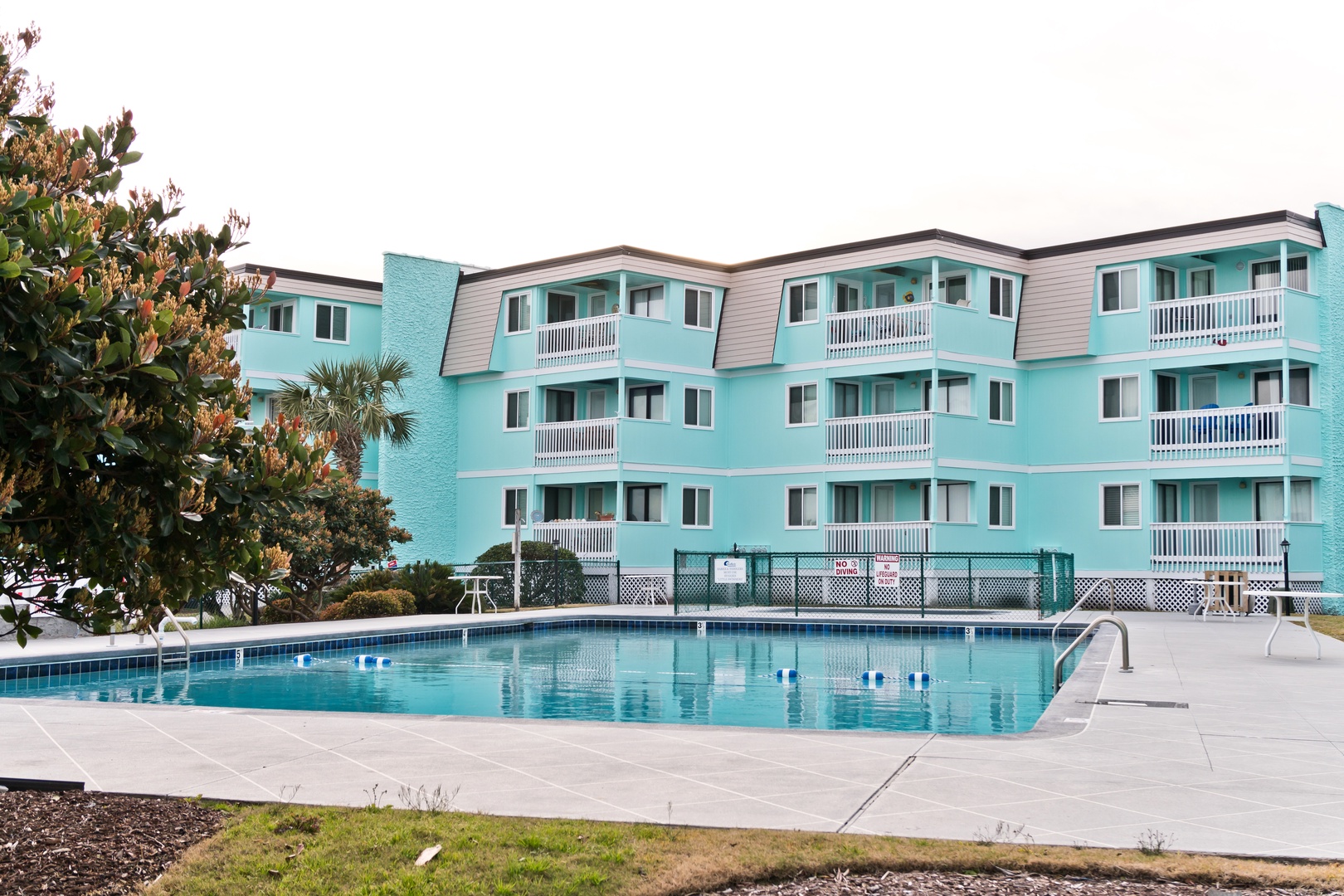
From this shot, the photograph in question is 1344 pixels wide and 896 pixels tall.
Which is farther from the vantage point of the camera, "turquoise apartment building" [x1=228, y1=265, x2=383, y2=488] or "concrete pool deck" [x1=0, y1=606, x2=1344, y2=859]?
"turquoise apartment building" [x1=228, y1=265, x2=383, y2=488]

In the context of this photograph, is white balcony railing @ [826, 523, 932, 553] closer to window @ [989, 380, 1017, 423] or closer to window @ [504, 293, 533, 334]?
window @ [989, 380, 1017, 423]

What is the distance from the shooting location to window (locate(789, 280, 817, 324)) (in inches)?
1452

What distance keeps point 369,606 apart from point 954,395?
1696 cm

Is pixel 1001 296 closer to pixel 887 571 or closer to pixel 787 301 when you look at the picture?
pixel 787 301

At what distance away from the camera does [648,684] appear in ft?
57.9

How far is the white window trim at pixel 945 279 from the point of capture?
34.4 meters

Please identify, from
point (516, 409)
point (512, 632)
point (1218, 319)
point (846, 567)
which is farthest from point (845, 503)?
point (512, 632)

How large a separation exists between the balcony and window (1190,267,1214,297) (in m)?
16.4

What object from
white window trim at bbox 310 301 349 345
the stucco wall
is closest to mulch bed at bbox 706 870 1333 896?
the stucco wall

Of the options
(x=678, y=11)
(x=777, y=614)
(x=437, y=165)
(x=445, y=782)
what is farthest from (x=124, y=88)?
(x=777, y=614)

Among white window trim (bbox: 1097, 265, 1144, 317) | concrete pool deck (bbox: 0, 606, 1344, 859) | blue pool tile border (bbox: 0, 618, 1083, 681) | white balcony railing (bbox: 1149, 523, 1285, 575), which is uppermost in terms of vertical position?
white window trim (bbox: 1097, 265, 1144, 317)

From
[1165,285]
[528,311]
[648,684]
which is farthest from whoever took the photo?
[528,311]

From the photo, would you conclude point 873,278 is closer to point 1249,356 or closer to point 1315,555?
point 1249,356

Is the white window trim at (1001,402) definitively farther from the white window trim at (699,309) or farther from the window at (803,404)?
the white window trim at (699,309)
